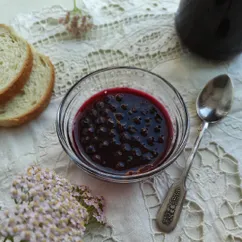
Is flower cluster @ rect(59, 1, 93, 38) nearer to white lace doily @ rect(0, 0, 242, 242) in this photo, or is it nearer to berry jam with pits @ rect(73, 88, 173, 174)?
white lace doily @ rect(0, 0, 242, 242)

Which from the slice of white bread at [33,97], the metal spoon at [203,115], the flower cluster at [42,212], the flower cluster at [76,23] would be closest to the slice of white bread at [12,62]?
the slice of white bread at [33,97]

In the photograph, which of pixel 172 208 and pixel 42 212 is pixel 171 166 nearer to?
pixel 172 208

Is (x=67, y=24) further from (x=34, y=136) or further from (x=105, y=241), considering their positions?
(x=105, y=241)

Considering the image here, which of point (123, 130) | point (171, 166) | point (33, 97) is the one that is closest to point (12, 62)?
point (33, 97)

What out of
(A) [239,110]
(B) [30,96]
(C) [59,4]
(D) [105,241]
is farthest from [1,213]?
(C) [59,4]

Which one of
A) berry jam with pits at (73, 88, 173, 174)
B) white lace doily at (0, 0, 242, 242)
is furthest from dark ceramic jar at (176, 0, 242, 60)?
berry jam with pits at (73, 88, 173, 174)
